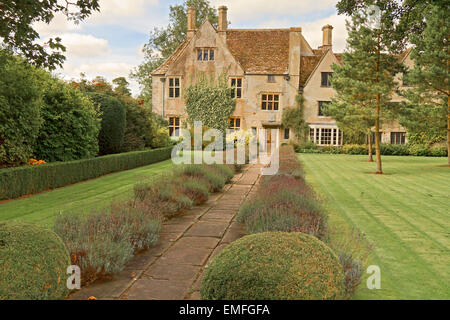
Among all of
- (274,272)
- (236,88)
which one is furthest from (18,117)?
(236,88)

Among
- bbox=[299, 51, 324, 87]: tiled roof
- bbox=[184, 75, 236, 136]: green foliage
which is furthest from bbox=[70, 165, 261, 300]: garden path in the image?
bbox=[299, 51, 324, 87]: tiled roof

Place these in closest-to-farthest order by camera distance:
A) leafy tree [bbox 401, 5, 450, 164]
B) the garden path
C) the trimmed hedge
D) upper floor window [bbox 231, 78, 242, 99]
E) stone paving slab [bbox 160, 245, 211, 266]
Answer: the garden path → stone paving slab [bbox 160, 245, 211, 266] → the trimmed hedge → leafy tree [bbox 401, 5, 450, 164] → upper floor window [bbox 231, 78, 242, 99]

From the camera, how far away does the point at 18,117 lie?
37.4 ft

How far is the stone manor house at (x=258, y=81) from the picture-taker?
3306cm

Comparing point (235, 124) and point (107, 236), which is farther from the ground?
point (235, 124)

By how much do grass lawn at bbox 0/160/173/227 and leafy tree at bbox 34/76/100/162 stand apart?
1.44 m

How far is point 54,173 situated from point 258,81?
23.5 meters

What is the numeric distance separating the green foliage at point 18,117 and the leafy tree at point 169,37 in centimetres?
3275

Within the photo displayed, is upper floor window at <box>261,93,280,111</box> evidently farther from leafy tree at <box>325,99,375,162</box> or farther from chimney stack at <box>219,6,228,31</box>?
leafy tree at <box>325,99,375,162</box>

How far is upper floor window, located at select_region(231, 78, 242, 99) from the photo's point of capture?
3331 centimetres

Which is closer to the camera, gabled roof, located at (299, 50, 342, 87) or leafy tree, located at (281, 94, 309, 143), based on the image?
leafy tree, located at (281, 94, 309, 143)

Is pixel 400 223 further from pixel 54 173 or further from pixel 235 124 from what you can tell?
pixel 235 124

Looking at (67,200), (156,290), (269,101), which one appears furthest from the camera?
(269,101)

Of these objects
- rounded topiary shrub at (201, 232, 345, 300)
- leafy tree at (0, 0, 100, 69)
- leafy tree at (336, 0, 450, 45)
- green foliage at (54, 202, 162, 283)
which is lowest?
green foliage at (54, 202, 162, 283)
